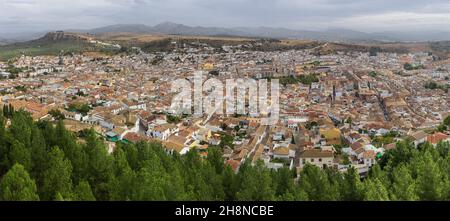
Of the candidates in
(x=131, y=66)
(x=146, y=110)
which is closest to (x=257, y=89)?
(x=146, y=110)

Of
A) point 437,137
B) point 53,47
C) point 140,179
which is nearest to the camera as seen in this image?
point 140,179

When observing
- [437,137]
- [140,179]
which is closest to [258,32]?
[437,137]

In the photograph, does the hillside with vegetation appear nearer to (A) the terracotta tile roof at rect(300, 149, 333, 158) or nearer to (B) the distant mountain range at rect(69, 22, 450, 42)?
(B) the distant mountain range at rect(69, 22, 450, 42)

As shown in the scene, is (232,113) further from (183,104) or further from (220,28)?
(220,28)

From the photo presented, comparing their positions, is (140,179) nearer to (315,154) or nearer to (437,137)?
(315,154)

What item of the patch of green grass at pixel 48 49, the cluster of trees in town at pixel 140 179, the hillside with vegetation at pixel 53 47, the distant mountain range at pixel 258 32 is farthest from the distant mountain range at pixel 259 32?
the cluster of trees in town at pixel 140 179

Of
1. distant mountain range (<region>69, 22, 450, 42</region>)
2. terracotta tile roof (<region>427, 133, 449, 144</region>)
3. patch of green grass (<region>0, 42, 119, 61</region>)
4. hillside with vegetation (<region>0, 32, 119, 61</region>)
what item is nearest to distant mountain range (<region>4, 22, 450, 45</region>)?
distant mountain range (<region>69, 22, 450, 42</region>)

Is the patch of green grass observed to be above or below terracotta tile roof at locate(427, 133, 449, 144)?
above

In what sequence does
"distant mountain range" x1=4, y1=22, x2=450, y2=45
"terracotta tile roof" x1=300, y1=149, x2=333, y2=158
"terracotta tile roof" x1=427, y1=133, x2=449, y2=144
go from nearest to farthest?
"terracotta tile roof" x1=300, y1=149, x2=333, y2=158, "terracotta tile roof" x1=427, y1=133, x2=449, y2=144, "distant mountain range" x1=4, y1=22, x2=450, y2=45
